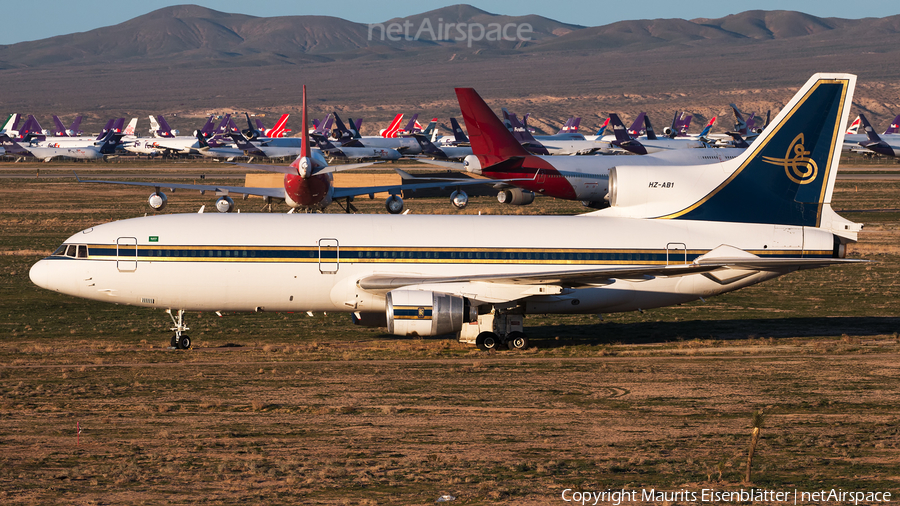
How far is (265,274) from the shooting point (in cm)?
3161

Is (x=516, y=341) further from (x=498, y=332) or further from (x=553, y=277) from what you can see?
(x=553, y=277)

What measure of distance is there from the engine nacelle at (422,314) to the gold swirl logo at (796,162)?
12.6 m

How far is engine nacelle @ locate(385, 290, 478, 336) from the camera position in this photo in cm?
2978

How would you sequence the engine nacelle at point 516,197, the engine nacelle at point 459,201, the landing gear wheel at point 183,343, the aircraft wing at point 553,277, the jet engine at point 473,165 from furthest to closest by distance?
1. the engine nacelle at point 516,197
2. the engine nacelle at point 459,201
3. the jet engine at point 473,165
4. the landing gear wheel at point 183,343
5. the aircraft wing at point 553,277

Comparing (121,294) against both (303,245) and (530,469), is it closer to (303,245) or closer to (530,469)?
(303,245)

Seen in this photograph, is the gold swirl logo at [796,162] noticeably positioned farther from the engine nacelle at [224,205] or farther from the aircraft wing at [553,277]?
the engine nacelle at [224,205]

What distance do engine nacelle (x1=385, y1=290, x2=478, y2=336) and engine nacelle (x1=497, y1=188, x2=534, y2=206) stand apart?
61136 millimetres

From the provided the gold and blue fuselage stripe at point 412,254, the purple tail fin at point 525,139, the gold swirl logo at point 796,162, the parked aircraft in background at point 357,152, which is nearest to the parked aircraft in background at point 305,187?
the gold and blue fuselage stripe at point 412,254

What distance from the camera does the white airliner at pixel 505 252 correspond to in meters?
31.5

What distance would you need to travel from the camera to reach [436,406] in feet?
80.2

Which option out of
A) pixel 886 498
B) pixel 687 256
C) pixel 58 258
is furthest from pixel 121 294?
pixel 886 498

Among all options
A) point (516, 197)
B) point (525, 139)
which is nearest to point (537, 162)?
point (516, 197)

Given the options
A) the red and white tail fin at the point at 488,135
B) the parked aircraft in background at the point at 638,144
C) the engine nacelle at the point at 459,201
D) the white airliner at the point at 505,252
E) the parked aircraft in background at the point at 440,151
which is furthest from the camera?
the parked aircraft in background at the point at 440,151

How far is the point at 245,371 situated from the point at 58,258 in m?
8.53
